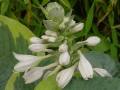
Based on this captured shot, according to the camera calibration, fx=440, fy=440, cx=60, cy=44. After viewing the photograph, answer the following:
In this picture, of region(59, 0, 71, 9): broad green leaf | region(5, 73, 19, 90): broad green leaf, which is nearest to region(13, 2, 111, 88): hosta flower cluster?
region(5, 73, 19, 90): broad green leaf

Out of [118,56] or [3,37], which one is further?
[118,56]

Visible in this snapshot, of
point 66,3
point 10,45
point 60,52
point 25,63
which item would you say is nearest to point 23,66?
point 25,63

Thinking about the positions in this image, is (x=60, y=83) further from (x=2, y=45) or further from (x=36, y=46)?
(x=2, y=45)

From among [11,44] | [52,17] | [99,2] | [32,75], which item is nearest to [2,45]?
[11,44]

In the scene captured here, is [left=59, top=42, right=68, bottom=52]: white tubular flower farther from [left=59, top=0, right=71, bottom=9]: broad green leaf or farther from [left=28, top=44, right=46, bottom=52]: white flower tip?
[left=59, top=0, right=71, bottom=9]: broad green leaf

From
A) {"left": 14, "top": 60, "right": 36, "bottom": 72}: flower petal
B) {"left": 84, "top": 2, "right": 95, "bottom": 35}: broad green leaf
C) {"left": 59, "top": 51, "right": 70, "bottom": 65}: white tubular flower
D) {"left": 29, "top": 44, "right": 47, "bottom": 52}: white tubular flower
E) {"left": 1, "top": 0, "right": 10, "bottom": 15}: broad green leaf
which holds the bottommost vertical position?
{"left": 84, "top": 2, "right": 95, "bottom": 35}: broad green leaf

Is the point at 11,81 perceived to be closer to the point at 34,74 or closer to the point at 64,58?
the point at 34,74
